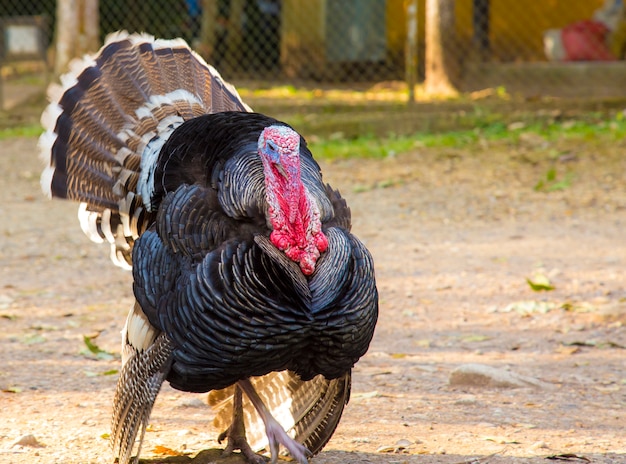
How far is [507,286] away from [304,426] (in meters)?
2.34

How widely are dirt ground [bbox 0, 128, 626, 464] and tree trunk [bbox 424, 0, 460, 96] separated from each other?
7.20 feet

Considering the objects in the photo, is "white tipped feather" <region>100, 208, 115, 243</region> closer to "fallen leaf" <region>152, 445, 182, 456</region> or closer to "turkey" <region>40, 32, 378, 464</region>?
"turkey" <region>40, 32, 378, 464</region>

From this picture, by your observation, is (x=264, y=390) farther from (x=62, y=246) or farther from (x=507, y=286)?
(x=62, y=246)

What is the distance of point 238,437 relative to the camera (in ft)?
11.4

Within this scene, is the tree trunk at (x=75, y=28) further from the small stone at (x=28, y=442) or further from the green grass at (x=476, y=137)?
the small stone at (x=28, y=442)

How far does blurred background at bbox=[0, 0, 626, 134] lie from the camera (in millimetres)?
10148

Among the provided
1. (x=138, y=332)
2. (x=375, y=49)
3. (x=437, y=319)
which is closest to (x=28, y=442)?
(x=138, y=332)

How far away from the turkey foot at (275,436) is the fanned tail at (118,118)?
0.80 meters

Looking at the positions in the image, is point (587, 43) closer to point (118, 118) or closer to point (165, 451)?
point (118, 118)

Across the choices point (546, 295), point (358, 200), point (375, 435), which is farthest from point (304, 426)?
point (358, 200)

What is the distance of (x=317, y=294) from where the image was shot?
2.83m

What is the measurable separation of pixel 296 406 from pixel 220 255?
2.86 feet

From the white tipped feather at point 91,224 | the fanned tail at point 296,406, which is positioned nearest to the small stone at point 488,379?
the fanned tail at point 296,406

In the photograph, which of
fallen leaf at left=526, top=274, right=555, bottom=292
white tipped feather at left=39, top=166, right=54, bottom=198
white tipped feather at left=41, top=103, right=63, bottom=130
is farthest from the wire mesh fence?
white tipped feather at left=39, top=166, right=54, bottom=198
